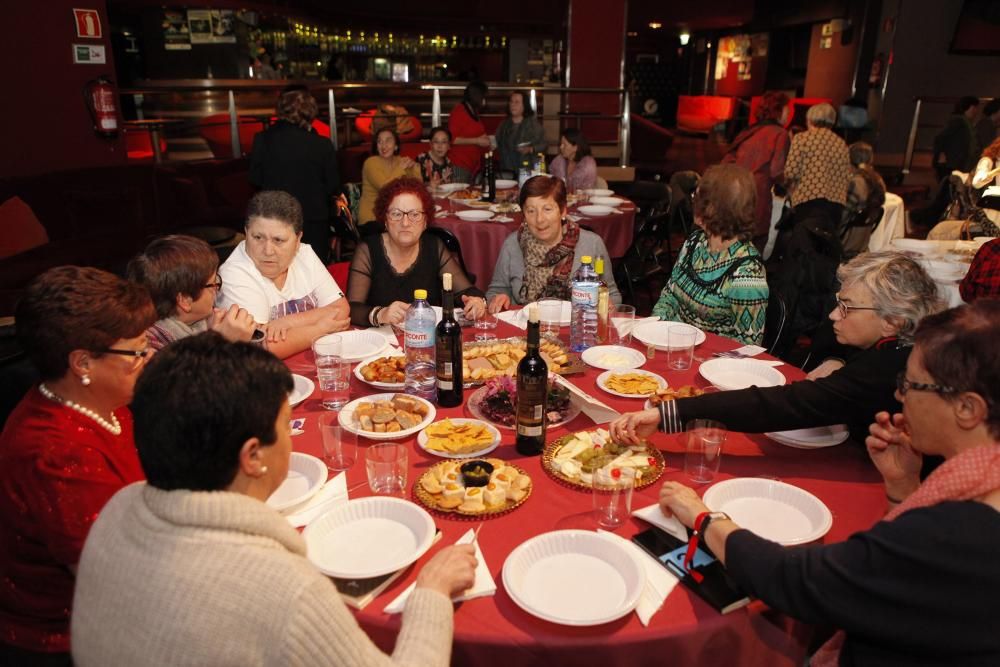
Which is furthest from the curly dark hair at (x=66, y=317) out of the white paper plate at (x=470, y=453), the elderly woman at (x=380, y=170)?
the elderly woman at (x=380, y=170)

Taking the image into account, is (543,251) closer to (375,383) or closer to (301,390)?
(375,383)

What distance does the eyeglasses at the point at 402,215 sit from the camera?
313 centimetres

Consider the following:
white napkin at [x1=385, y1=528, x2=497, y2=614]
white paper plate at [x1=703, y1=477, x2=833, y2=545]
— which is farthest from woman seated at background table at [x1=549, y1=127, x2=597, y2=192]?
white napkin at [x1=385, y1=528, x2=497, y2=614]

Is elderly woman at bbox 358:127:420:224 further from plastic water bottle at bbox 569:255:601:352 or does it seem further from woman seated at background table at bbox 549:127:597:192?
plastic water bottle at bbox 569:255:601:352

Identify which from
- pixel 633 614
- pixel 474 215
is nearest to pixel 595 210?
pixel 474 215

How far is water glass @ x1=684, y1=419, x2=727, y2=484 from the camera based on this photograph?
1708mm

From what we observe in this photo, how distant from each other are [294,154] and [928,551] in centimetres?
511

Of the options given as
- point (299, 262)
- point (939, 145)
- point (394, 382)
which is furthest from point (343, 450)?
point (939, 145)

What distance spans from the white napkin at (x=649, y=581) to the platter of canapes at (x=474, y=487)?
237 mm

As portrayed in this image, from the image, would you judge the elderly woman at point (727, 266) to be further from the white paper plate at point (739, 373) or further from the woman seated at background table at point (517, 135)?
the woman seated at background table at point (517, 135)

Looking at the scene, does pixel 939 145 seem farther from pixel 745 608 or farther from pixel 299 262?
pixel 745 608

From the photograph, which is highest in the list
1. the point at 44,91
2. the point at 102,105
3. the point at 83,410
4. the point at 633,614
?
the point at 44,91

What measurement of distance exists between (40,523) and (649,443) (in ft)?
4.85

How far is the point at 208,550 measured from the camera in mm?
995
